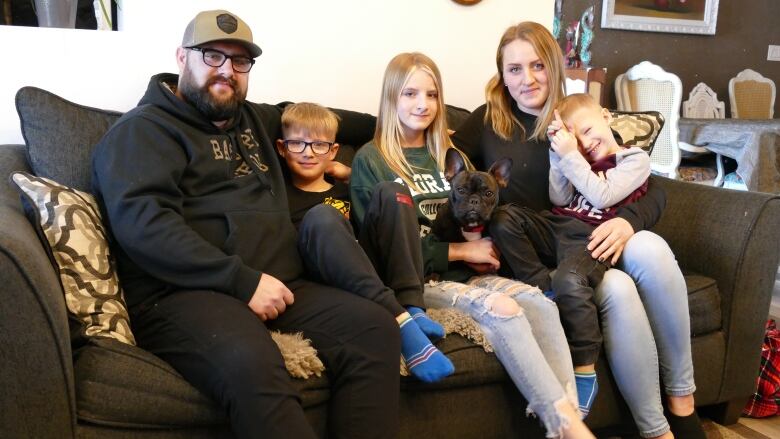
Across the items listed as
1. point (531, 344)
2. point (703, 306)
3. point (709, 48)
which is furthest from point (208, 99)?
point (709, 48)

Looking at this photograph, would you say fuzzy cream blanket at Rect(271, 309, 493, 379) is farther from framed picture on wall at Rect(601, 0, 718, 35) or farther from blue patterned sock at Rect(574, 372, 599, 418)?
framed picture on wall at Rect(601, 0, 718, 35)

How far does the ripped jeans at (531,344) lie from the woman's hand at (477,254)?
0.51ft

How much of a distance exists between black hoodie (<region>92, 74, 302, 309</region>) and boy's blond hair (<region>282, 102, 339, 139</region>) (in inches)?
5.0

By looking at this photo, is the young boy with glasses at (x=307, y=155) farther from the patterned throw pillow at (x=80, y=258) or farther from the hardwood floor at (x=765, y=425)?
the hardwood floor at (x=765, y=425)

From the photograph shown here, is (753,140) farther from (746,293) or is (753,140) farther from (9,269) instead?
(9,269)

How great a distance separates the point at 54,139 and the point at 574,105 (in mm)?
1496

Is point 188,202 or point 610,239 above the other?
point 188,202

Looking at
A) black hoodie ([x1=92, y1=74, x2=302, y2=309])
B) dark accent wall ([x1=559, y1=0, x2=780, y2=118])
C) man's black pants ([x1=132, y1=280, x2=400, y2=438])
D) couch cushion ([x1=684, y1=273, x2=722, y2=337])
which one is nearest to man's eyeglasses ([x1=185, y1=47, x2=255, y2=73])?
black hoodie ([x1=92, y1=74, x2=302, y2=309])

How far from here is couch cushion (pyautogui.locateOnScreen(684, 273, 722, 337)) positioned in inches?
70.2

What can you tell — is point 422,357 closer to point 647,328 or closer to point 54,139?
point 647,328

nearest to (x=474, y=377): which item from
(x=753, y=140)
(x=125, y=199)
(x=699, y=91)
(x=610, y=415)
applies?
(x=610, y=415)

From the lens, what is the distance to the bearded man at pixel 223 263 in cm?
120

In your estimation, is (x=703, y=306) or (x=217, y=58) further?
(x=703, y=306)

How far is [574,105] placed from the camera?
6.24ft
